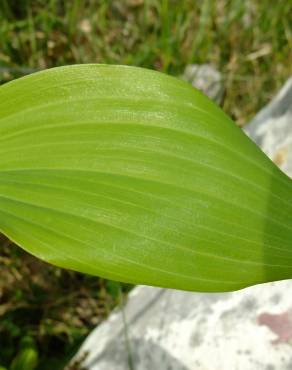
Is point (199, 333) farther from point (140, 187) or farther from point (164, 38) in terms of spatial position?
point (164, 38)

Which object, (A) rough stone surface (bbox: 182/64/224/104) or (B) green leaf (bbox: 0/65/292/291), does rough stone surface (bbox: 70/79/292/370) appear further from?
(A) rough stone surface (bbox: 182/64/224/104)

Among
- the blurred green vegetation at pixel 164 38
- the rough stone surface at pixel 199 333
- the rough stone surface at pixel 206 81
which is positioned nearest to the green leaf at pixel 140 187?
the rough stone surface at pixel 199 333

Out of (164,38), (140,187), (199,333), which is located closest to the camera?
(140,187)

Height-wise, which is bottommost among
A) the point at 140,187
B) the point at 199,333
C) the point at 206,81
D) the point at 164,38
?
the point at 199,333

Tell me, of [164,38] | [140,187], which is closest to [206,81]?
[164,38]

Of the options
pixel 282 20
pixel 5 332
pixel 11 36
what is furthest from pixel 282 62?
pixel 5 332

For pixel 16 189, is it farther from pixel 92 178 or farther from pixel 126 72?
pixel 126 72

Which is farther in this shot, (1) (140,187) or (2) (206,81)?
(2) (206,81)
